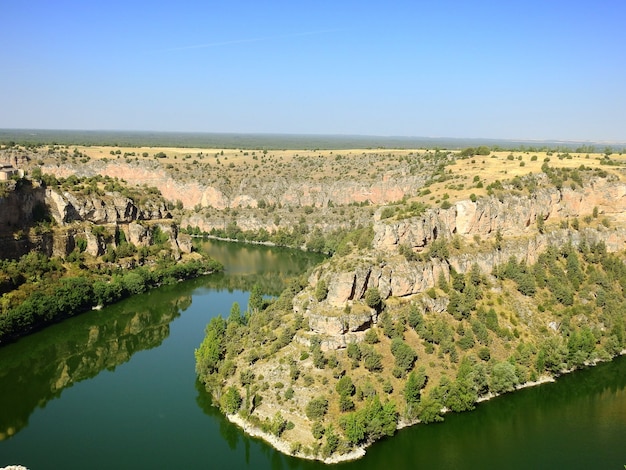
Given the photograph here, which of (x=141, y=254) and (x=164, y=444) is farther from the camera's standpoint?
(x=141, y=254)

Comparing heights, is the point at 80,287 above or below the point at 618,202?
below

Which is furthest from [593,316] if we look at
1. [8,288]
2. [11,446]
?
[8,288]

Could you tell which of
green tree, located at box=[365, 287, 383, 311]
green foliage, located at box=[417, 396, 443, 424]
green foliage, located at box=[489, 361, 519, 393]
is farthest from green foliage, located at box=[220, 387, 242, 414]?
green foliage, located at box=[489, 361, 519, 393]

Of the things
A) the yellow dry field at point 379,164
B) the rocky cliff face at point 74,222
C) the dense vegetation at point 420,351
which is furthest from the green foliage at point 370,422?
the rocky cliff face at point 74,222

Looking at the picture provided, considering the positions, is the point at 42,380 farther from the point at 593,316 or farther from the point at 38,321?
the point at 593,316

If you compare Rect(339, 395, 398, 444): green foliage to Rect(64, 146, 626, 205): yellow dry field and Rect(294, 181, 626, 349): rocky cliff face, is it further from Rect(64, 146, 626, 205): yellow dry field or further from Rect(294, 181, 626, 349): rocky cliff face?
Rect(64, 146, 626, 205): yellow dry field

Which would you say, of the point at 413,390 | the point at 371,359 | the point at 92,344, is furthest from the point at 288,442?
the point at 92,344
